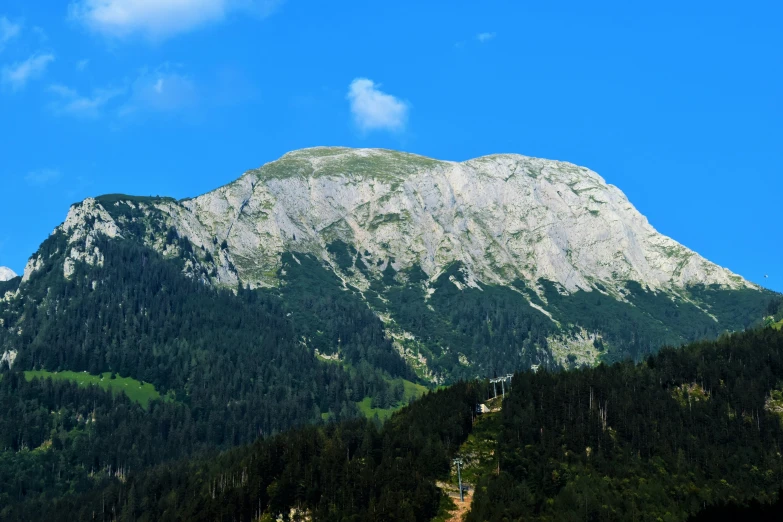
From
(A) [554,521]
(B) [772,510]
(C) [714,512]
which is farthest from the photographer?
(A) [554,521]

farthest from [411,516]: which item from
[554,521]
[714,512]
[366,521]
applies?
[714,512]

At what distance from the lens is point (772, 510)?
157 meters

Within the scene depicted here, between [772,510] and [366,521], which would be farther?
[366,521]

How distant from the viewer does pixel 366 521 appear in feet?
656

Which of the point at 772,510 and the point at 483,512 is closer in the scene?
the point at 772,510

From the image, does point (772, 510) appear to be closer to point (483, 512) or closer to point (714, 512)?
point (714, 512)

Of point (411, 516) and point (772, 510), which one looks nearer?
point (772, 510)

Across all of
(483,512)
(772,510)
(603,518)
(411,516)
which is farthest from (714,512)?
(411,516)

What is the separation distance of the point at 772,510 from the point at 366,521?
86.1 metres

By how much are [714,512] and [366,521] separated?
74940mm

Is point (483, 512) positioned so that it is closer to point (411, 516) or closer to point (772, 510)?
point (411, 516)

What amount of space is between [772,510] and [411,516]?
7692 centimetres

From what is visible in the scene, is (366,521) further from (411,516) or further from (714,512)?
(714,512)

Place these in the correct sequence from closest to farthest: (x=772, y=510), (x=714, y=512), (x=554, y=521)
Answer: (x=772, y=510) < (x=714, y=512) < (x=554, y=521)
